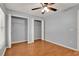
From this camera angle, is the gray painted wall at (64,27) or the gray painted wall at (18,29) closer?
the gray painted wall at (64,27)

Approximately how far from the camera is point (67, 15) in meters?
2.92

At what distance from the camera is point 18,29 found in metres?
4.20

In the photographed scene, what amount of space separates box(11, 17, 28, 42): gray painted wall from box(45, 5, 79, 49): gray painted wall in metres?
1.74

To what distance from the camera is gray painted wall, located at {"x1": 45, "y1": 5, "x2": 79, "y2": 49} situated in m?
2.65

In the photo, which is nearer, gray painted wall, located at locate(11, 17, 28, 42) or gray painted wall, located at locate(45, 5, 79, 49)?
gray painted wall, located at locate(45, 5, 79, 49)

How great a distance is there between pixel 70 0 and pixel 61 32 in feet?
9.78

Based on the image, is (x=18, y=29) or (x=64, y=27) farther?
(x=18, y=29)

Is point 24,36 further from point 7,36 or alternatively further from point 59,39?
point 59,39

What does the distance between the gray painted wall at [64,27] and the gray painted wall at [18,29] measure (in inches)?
68.4

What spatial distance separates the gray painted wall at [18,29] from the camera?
400 cm

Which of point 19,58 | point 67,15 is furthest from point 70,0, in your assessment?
point 67,15

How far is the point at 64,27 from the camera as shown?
305 centimetres

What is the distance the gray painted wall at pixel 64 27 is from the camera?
265 centimetres

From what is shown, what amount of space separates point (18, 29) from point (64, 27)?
278 centimetres
